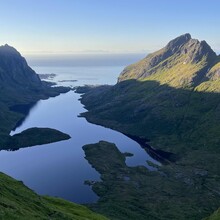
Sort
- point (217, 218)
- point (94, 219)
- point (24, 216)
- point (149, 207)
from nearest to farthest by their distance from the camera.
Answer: point (24, 216)
point (94, 219)
point (217, 218)
point (149, 207)

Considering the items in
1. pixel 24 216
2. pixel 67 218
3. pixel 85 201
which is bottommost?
pixel 85 201

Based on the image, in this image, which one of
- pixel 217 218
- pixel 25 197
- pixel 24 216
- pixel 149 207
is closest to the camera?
pixel 24 216

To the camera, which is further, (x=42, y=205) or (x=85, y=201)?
(x=85, y=201)

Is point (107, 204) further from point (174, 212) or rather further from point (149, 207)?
point (174, 212)

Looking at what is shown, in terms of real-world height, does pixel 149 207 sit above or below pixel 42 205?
below

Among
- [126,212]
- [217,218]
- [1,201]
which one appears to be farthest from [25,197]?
[126,212]

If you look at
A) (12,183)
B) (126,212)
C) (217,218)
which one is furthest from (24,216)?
(126,212)
